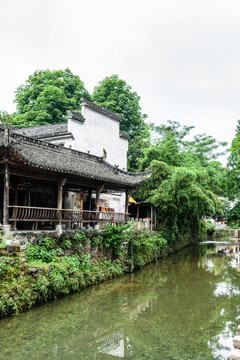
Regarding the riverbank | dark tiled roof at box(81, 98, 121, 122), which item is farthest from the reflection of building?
dark tiled roof at box(81, 98, 121, 122)

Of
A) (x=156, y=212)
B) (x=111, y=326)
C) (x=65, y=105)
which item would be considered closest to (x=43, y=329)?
(x=111, y=326)

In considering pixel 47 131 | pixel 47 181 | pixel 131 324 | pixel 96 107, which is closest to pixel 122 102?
pixel 96 107

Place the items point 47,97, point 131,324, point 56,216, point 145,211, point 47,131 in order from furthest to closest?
point 47,97 → point 145,211 → point 47,131 → point 56,216 → point 131,324

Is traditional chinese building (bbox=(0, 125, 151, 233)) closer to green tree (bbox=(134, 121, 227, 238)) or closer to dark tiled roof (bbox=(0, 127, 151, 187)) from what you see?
dark tiled roof (bbox=(0, 127, 151, 187))

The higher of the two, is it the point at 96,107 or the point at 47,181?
the point at 96,107

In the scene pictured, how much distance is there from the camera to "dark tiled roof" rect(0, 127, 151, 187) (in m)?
11.1

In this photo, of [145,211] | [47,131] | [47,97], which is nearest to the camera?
[47,131]

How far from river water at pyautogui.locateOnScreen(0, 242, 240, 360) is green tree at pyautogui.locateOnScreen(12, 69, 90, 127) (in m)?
21.3

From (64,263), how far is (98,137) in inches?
473

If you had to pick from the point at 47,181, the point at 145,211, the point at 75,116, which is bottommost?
the point at 145,211

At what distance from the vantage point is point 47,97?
3066 centimetres

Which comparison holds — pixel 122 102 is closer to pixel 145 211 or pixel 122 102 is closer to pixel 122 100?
pixel 122 100

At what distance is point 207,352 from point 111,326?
8.56 feet

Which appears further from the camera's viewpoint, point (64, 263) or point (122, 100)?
point (122, 100)
